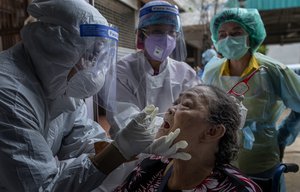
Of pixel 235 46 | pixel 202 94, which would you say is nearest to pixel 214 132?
pixel 202 94

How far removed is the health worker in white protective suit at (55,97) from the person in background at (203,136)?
16 centimetres

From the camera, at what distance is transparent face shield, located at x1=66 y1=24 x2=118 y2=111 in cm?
130

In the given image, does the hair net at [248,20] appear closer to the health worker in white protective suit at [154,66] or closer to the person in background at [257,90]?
the person in background at [257,90]

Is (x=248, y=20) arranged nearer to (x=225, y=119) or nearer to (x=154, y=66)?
(x=154, y=66)

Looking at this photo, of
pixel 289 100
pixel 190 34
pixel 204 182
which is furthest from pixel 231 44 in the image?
pixel 190 34

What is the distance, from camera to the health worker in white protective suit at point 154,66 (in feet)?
6.21

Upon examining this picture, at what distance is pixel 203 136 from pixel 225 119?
13 centimetres

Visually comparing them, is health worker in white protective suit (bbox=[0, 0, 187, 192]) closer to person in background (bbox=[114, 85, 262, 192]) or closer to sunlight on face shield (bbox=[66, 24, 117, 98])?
sunlight on face shield (bbox=[66, 24, 117, 98])

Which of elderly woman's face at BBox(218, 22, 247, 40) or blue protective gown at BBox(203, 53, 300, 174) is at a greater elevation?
elderly woman's face at BBox(218, 22, 247, 40)

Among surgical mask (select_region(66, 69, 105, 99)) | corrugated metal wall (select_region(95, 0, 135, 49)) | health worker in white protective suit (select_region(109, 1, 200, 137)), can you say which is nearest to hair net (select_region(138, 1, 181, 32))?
health worker in white protective suit (select_region(109, 1, 200, 137))

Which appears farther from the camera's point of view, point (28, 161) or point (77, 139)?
point (77, 139)

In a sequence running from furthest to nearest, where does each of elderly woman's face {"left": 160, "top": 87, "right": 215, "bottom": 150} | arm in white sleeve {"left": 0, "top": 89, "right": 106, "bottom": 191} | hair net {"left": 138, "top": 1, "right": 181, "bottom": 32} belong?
1. hair net {"left": 138, "top": 1, "right": 181, "bottom": 32}
2. elderly woman's face {"left": 160, "top": 87, "right": 215, "bottom": 150}
3. arm in white sleeve {"left": 0, "top": 89, "right": 106, "bottom": 191}

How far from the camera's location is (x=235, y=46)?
2.16 meters

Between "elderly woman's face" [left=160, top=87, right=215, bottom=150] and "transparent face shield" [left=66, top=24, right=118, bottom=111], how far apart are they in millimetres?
371
